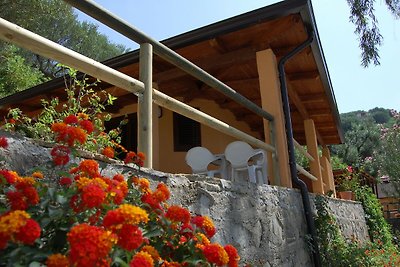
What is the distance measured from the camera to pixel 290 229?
3738 mm

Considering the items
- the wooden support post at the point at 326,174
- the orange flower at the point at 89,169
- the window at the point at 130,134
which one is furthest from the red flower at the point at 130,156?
the wooden support post at the point at 326,174

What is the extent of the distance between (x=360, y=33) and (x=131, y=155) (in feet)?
23.4

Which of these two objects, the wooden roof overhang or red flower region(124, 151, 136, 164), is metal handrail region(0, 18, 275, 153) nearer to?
red flower region(124, 151, 136, 164)

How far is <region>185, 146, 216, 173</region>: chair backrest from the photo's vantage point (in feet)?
17.4

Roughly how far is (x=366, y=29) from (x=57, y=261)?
316 inches

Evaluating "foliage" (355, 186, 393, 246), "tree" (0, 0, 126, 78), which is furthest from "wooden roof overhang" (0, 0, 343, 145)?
"tree" (0, 0, 126, 78)

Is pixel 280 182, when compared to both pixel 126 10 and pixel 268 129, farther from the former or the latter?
pixel 126 10

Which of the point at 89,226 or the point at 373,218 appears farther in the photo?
the point at 373,218

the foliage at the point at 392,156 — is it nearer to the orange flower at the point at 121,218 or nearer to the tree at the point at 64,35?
the tree at the point at 64,35

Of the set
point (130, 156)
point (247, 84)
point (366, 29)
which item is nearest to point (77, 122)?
point (130, 156)

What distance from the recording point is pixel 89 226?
90 centimetres

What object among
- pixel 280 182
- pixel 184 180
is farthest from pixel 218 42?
pixel 184 180

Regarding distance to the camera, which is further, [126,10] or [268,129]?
[126,10]

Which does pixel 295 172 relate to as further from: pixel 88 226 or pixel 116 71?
pixel 88 226
